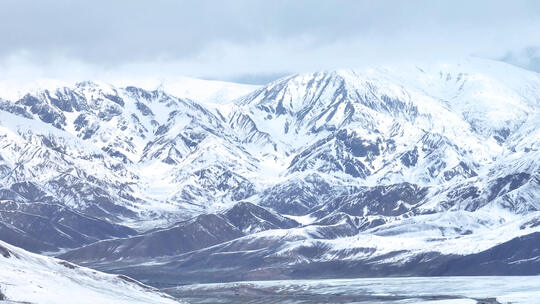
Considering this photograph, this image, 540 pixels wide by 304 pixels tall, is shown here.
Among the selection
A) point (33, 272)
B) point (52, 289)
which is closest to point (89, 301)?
point (52, 289)

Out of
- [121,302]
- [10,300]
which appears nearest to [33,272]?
[121,302]

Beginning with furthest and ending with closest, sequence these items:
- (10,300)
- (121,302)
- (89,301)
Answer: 1. (121,302)
2. (89,301)
3. (10,300)

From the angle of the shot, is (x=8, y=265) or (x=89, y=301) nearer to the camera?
(x=89, y=301)

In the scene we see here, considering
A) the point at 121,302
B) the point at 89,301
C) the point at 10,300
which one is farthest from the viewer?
the point at 121,302

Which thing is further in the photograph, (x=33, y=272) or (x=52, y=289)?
(x=33, y=272)

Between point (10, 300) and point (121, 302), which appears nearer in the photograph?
point (10, 300)

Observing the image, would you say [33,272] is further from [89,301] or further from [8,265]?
[89,301]

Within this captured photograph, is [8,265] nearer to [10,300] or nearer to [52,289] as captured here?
[52,289]

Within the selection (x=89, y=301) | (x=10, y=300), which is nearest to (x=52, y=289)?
(x=89, y=301)
